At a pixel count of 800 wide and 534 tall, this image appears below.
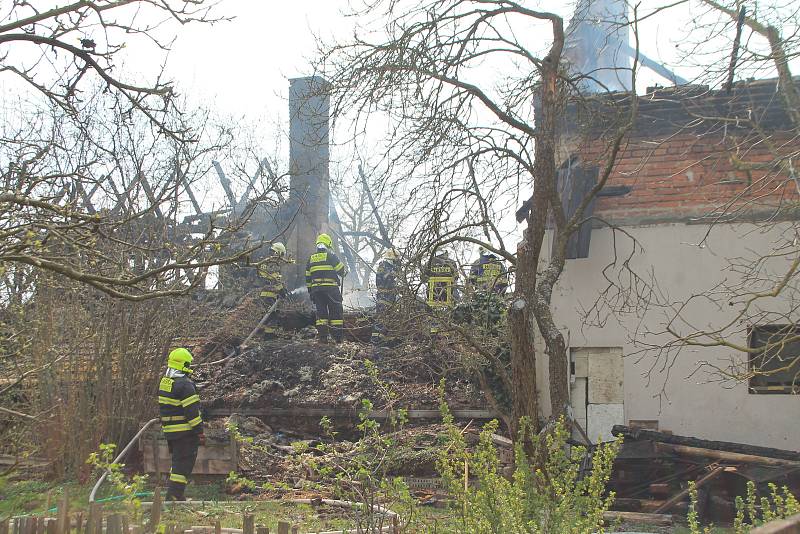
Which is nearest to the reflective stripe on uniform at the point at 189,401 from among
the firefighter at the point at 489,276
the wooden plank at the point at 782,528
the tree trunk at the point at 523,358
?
the firefighter at the point at 489,276

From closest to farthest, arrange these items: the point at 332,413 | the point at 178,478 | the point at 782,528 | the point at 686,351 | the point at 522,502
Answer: the point at 782,528
the point at 522,502
the point at 178,478
the point at 686,351
the point at 332,413

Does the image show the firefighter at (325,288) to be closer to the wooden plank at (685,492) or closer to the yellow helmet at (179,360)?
the yellow helmet at (179,360)

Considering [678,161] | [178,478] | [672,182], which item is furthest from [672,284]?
[178,478]

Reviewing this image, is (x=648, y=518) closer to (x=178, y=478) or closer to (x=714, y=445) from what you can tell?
(x=714, y=445)

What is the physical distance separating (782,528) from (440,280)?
37.8 ft

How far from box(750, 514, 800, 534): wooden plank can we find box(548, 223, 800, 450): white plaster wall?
10.2m

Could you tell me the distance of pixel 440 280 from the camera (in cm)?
1359

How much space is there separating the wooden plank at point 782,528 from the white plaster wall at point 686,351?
33.5ft

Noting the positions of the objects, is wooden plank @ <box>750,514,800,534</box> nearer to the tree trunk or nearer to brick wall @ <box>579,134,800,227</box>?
the tree trunk

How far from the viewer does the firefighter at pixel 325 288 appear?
56.1 feet

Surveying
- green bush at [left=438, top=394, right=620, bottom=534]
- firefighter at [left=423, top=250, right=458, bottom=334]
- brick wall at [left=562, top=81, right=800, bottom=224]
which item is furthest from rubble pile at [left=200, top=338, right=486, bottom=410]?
green bush at [left=438, top=394, right=620, bottom=534]

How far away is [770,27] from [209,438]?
9.20 meters

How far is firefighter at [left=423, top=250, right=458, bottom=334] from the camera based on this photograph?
11.1 meters

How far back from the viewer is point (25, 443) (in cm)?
1223
